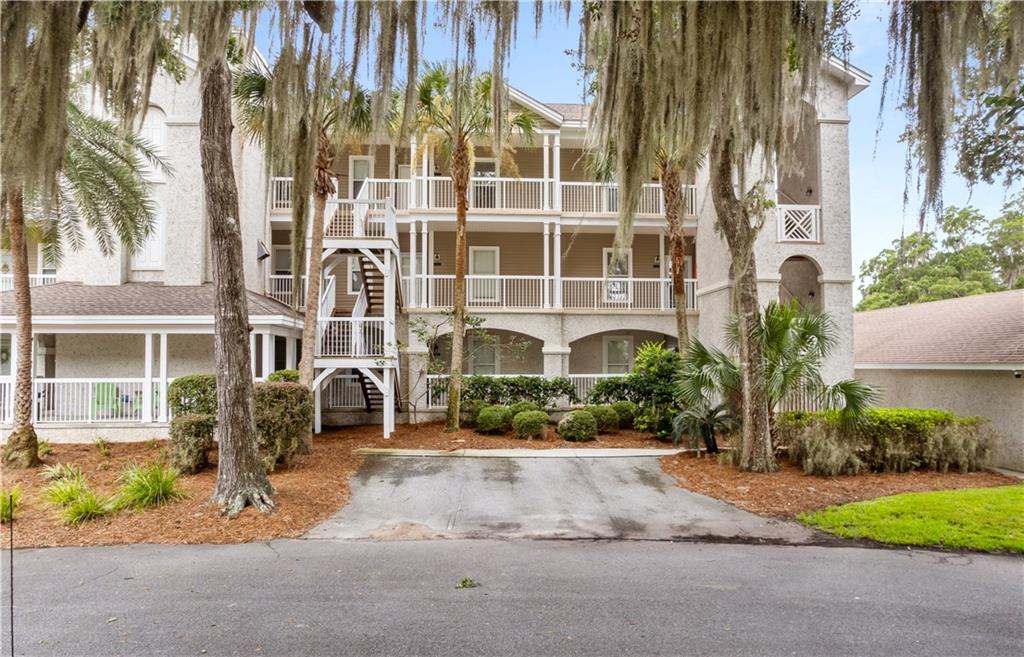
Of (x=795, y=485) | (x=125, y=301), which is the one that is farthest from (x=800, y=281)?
(x=125, y=301)

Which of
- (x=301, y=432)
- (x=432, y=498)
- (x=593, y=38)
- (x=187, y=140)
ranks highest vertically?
(x=187, y=140)

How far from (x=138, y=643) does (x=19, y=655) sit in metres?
0.71

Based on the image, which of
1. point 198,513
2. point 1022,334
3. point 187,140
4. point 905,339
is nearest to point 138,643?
point 198,513

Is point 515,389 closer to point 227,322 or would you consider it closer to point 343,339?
point 343,339

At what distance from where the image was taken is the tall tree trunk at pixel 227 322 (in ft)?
20.8

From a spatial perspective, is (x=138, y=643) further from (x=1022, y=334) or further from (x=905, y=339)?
(x=905, y=339)

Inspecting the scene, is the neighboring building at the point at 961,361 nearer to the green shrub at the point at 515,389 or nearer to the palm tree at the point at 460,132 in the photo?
the green shrub at the point at 515,389

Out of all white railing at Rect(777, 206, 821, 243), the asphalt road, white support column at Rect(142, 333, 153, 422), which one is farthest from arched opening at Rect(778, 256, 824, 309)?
white support column at Rect(142, 333, 153, 422)

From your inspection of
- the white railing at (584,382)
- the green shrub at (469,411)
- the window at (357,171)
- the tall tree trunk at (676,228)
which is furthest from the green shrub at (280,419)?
the window at (357,171)

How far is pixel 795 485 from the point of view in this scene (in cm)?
771

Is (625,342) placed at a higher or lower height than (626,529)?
higher

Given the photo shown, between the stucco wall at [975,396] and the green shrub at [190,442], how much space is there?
14.1m

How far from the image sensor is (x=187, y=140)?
13062 millimetres

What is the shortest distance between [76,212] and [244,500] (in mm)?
8465
